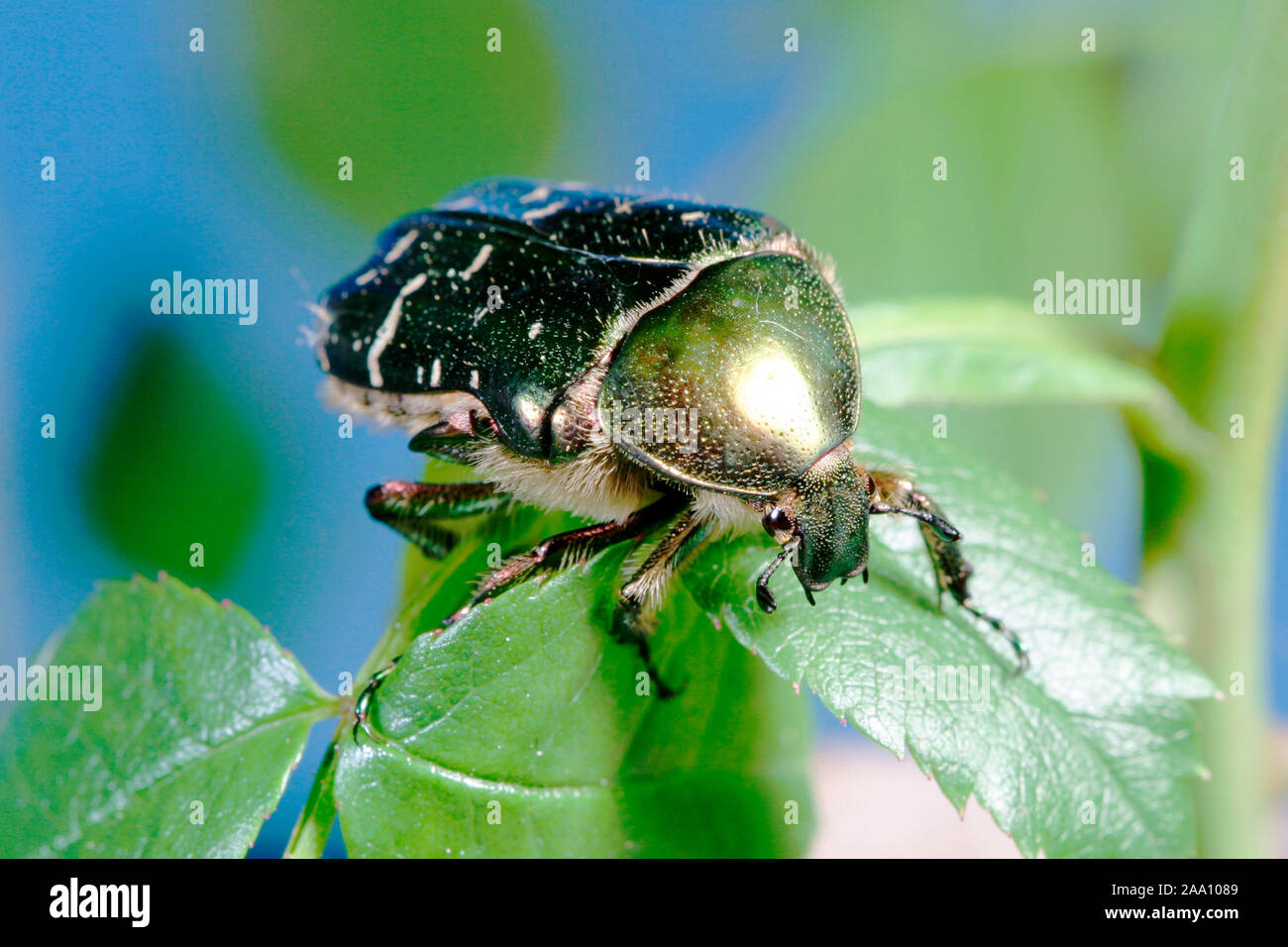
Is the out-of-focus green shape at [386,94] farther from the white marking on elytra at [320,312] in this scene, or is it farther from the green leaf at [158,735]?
the green leaf at [158,735]

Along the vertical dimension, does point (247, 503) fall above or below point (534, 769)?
above

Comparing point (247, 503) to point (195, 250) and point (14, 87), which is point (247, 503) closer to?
point (195, 250)

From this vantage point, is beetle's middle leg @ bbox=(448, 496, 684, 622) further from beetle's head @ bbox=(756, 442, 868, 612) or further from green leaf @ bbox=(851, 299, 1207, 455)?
green leaf @ bbox=(851, 299, 1207, 455)

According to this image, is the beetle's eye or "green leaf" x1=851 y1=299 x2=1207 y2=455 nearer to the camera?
the beetle's eye

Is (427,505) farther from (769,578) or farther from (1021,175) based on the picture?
(1021,175)

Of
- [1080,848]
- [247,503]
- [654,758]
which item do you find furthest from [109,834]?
[247,503]

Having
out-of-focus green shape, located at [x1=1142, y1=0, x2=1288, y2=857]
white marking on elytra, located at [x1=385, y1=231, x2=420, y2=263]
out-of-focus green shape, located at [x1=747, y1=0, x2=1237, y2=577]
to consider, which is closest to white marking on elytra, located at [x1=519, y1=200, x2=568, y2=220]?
white marking on elytra, located at [x1=385, y1=231, x2=420, y2=263]

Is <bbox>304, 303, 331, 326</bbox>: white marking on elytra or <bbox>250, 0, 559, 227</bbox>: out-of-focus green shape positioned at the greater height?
<bbox>250, 0, 559, 227</bbox>: out-of-focus green shape
